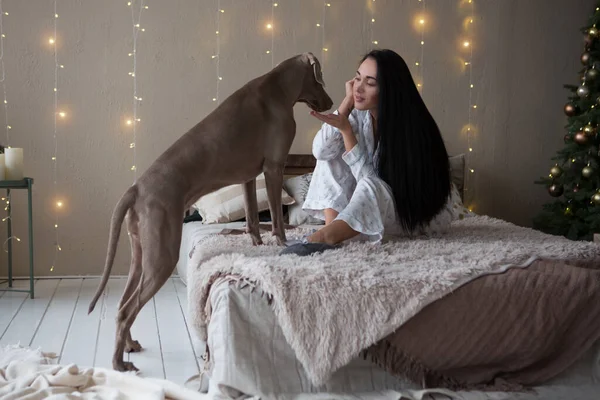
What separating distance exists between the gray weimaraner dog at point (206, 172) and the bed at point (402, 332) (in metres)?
0.28

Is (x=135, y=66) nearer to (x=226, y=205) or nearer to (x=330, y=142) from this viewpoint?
(x=226, y=205)

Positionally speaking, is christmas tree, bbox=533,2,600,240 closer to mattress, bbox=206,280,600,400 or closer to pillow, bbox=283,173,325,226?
pillow, bbox=283,173,325,226

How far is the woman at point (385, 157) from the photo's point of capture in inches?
108

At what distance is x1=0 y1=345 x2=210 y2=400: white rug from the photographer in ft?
6.98

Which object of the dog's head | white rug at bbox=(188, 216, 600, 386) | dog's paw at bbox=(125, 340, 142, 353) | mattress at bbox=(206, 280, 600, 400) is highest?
the dog's head

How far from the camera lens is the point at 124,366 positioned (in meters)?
2.39

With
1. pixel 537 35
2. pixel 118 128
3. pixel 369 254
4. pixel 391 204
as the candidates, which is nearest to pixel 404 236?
pixel 391 204

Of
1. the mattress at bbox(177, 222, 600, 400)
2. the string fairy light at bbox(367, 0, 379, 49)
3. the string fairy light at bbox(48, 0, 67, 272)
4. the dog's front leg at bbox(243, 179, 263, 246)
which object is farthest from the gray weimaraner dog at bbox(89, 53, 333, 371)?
the string fairy light at bbox(367, 0, 379, 49)

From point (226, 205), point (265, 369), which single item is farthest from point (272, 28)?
point (265, 369)

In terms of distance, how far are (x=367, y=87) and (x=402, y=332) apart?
1326mm

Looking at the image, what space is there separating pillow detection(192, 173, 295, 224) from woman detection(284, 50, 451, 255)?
42.1 inches

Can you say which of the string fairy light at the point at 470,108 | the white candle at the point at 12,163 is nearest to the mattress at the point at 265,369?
the white candle at the point at 12,163

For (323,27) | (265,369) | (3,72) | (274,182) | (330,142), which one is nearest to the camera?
(265,369)

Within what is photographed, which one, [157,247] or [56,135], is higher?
[56,135]
